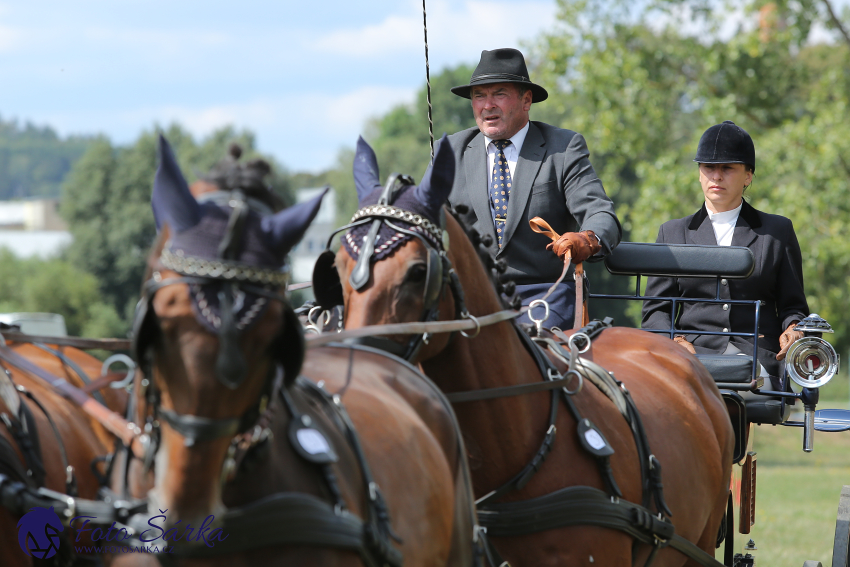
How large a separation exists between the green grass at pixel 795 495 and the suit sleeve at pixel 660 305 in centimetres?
322

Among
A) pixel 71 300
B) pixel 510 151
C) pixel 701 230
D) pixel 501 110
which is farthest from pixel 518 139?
pixel 71 300

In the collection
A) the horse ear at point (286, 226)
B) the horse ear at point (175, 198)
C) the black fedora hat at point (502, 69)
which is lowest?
the horse ear at point (286, 226)

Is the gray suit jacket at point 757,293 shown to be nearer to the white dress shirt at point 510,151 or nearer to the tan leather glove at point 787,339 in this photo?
the tan leather glove at point 787,339

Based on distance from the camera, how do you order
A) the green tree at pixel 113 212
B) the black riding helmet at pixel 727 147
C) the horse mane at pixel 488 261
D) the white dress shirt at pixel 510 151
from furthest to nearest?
the green tree at pixel 113 212, the black riding helmet at pixel 727 147, the white dress shirt at pixel 510 151, the horse mane at pixel 488 261

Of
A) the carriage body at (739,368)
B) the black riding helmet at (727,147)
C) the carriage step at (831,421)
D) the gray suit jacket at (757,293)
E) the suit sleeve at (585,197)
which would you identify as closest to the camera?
the suit sleeve at (585,197)

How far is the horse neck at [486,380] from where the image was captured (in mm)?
3316

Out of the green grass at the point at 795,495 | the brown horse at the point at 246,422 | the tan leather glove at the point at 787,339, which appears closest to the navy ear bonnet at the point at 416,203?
the brown horse at the point at 246,422

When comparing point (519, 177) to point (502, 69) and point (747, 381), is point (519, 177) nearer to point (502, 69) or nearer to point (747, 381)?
point (502, 69)

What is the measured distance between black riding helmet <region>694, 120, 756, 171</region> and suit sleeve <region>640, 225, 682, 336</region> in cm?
70

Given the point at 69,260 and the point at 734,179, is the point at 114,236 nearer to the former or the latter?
the point at 69,260

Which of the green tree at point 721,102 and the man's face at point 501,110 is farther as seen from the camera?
the green tree at point 721,102

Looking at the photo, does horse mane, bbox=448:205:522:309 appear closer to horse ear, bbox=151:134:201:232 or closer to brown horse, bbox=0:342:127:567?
brown horse, bbox=0:342:127:567

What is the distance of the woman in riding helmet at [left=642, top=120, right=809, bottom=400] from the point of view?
521 centimetres

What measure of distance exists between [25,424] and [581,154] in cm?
261
